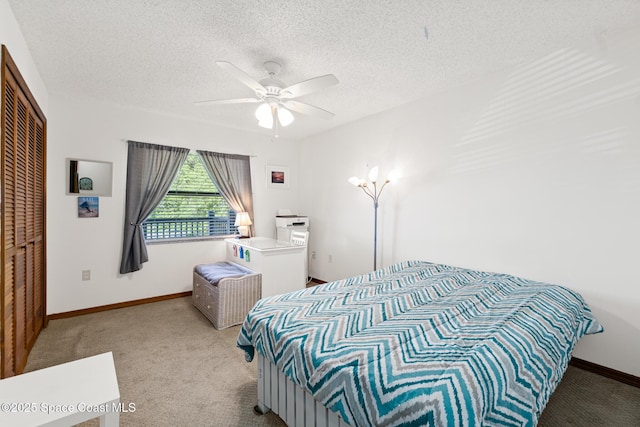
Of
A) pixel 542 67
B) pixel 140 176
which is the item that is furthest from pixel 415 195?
pixel 140 176

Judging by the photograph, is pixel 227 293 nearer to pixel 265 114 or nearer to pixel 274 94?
pixel 265 114

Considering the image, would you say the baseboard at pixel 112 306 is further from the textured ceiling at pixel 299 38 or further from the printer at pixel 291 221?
the textured ceiling at pixel 299 38

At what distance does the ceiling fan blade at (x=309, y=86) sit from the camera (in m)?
2.00

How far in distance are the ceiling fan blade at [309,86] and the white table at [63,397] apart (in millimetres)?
1963

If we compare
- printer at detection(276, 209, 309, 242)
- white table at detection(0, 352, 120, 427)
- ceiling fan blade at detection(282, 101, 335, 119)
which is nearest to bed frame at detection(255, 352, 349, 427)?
white table at detection(0, 352, 120, 427)

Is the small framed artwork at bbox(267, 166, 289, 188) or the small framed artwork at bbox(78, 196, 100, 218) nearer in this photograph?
the small framed artwork at bbox(78, 196, 100, 218)

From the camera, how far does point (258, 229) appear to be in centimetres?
466

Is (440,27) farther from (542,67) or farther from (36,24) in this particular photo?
(36,24)

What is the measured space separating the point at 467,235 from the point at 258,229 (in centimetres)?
303

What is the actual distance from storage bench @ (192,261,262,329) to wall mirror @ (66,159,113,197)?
1518mm

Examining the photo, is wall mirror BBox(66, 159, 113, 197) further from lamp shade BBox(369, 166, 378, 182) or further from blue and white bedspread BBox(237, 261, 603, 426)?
lamp shade BBox(369, 166, 378, 182)

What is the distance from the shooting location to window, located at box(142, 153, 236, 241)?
393 cm

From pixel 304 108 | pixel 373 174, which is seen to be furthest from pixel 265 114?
pixel 373 174

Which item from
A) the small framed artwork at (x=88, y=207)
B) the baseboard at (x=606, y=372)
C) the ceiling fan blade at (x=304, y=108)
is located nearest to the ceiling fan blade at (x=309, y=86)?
the ceiling fan blade at (x=304, y=108)
